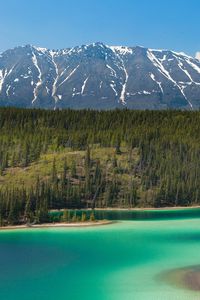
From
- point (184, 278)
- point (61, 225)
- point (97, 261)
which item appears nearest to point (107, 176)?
point (61, 225)

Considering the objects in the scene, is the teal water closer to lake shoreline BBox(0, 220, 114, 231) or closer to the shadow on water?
the shadow on water

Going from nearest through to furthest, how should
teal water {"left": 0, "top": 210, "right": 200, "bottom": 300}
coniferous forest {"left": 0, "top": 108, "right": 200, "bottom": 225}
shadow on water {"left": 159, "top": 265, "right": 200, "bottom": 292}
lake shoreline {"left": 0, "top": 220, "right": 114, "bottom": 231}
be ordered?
teal water {"left": 0, "top": 210, "right": 200, "bottom": 300}, shadow on water {"left": 159, "top": 265, "right": 200, "bottom": 292}, lake shoreline {"left": 0, "top": 220, "right": 114, "bottom": 231}, coniferous forest {"left": 0, "top": 108, "right": 200, "bottom": 225}

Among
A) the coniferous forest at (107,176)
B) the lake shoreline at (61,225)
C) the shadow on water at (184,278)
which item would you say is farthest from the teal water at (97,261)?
the coniferous forest at (107,176)

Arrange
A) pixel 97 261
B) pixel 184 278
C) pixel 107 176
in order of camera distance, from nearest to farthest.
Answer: pixel 184 278
pixel 97 261
pixel 107 176

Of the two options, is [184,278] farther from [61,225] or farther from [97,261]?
[61,225]

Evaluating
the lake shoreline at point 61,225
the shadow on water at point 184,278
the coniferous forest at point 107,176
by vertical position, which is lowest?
the shadow on water at point 184,278

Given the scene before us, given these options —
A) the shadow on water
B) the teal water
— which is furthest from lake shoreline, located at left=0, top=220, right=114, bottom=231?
the shadow on water

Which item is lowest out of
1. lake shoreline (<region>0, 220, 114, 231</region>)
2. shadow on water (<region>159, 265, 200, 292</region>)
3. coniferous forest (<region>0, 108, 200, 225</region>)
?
shadow on water (<region>159, 265, 200, 292</region>)

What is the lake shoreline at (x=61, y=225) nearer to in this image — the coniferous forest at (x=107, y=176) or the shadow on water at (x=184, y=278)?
the coniferous forest at (x=107, y=176)

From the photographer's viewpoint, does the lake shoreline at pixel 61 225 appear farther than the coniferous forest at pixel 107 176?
No
